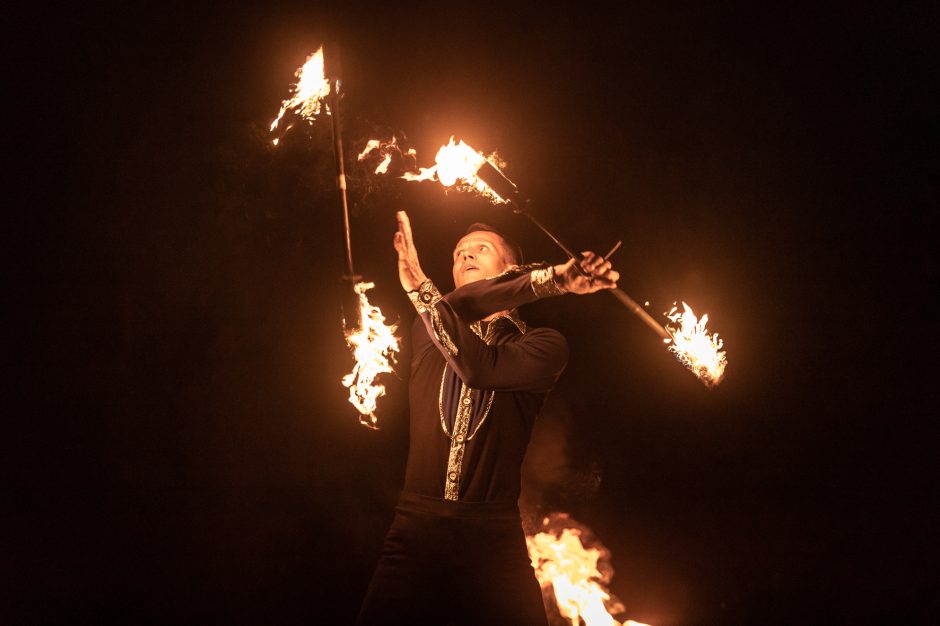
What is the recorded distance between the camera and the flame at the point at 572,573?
349 cm

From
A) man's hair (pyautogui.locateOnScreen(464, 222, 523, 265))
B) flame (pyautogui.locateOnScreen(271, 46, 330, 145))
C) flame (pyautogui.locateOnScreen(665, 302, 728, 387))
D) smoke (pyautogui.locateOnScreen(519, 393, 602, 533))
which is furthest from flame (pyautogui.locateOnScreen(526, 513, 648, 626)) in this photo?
flame (pyautogui.locateOnScreen(271, 46, 330, 145))

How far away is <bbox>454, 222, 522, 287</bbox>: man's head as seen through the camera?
3.60 metres

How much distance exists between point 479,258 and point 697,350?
1105mm

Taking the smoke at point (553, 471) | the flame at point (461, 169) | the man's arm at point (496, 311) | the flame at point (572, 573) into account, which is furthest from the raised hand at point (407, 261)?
the flame at point (572, 573)

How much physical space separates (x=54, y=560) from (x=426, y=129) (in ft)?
9.20

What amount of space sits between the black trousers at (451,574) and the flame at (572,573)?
1.86ft

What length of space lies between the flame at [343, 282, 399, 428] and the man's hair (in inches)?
26.7

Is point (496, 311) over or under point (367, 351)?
over

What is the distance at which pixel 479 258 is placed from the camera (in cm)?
362

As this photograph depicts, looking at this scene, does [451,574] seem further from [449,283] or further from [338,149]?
[338,149]

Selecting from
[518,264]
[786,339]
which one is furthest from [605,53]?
[786,339]

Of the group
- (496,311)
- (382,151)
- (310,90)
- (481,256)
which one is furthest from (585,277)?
(310,90)

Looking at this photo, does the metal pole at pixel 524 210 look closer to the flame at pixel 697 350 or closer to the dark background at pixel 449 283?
the flame at pixel 697 350

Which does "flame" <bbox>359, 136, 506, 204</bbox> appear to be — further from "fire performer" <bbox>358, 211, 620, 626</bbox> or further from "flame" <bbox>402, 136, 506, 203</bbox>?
"fire performer" <bbox>358, 211, 620, 626</bbox>
